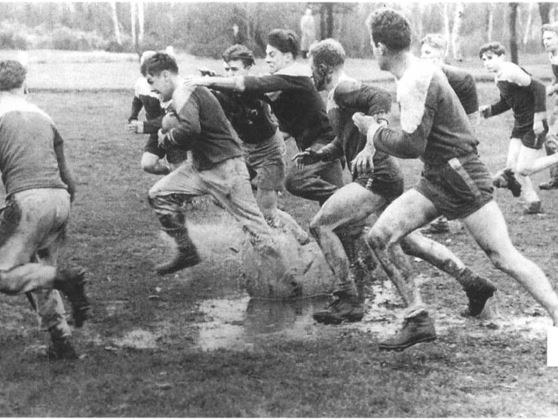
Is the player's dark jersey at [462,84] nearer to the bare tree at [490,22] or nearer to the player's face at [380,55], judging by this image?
the player's face at [380,55]

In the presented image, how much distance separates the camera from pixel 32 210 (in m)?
5.48

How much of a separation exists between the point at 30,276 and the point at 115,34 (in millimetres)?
9948

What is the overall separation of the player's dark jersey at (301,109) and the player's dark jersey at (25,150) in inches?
Result: 85.5

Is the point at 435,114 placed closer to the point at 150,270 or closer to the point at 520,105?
the point at 150,270

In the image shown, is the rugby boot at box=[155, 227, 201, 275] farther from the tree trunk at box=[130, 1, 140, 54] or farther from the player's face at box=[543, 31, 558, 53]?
the tree trunk at box=[130, 1, 140, 54]

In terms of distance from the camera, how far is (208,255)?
884 cm

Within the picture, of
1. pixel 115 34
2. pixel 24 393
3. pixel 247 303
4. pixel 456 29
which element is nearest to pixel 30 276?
pixel 24 393

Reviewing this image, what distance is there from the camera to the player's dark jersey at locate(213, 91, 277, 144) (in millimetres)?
8117

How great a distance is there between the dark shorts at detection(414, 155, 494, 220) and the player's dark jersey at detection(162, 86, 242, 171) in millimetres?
2060

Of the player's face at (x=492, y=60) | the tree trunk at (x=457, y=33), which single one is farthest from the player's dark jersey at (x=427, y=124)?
the tree trunk at (x=457, y=33)

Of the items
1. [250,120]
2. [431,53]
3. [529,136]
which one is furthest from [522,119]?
[250,120]

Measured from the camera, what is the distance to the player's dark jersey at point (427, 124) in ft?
17.9

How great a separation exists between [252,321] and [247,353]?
3.00 ft

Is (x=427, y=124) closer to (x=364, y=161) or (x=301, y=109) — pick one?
(x=364, y=161)
